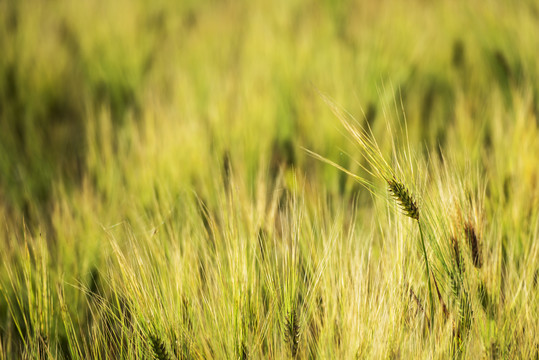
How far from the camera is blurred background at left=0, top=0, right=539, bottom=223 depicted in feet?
3.67

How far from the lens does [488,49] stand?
4.91 feet

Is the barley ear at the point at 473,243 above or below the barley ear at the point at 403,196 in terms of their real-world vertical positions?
below

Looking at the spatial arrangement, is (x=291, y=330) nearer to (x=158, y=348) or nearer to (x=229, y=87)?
(x=158, y=348)

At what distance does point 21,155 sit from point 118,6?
1249 millimetres

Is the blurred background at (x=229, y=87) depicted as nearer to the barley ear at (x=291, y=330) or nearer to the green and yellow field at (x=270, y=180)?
the green and yellow field at (x=270, y=180)

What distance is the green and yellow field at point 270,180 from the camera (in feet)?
1.95

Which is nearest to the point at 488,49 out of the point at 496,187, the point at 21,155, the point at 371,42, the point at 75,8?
the point at 371,42

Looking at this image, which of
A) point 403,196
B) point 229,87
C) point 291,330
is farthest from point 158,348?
point 229,87

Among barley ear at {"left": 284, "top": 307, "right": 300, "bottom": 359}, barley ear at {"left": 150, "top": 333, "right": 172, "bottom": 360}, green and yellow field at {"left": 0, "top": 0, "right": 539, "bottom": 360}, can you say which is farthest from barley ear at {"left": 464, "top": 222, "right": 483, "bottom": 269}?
barley ear at {"left": 150, "top": 333, "right": 172, "bottom": 360}

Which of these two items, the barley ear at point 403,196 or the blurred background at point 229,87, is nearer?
the barley ear at point 403,196

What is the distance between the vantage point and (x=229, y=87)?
4.44 ft

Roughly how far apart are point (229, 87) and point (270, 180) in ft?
1.28

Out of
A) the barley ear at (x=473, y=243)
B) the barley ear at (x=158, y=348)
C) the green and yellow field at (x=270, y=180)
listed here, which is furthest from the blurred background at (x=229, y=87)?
the barley ear at (x=158, y=348)

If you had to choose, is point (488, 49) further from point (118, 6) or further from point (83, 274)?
point (118, 6)
